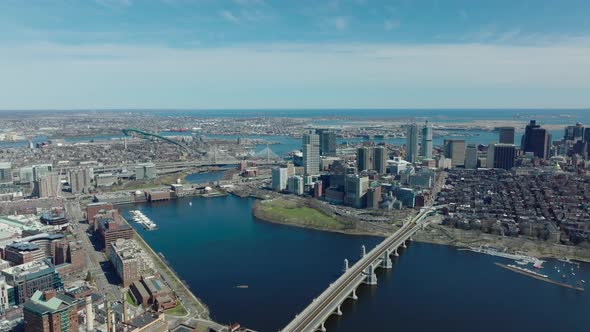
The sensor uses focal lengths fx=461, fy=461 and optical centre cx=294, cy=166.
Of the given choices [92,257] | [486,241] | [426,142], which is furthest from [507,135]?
[92,257]

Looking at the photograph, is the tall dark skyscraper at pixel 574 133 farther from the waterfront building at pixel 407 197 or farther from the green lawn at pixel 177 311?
the green lawn at pixel 177 311

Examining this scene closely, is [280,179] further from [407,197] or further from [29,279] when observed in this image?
[29,279]

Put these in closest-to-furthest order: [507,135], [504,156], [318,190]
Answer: [318,190]
[504,156]
[507,135]

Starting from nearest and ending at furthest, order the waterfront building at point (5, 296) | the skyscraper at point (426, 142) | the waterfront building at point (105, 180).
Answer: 1. the waterfront building at point (5, 296)
2. the waterfront building at point (105, 180)
3. the skyscraper at point (426, 142)

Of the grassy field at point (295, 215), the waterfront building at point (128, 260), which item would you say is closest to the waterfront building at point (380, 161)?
the grassy field at point (295, 215)

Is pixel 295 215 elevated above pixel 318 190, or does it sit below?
below

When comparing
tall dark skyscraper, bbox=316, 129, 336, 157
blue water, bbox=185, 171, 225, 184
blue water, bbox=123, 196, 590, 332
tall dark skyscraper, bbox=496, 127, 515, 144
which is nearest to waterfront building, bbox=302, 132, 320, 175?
blue water, bbox=185, 171, 225, 184

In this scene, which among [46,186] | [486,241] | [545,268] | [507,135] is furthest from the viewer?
[507,135]

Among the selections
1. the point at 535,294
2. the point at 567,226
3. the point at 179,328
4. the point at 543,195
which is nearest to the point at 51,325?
the point at 179,328

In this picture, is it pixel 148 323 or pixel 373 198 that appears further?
pixel 373 198
